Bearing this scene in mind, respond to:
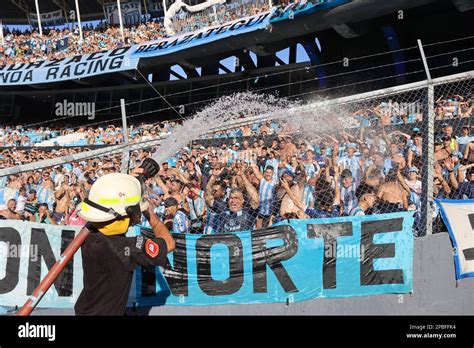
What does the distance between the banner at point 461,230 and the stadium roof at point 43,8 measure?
35.4m

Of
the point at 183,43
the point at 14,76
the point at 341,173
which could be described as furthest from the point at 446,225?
the point at 14,76

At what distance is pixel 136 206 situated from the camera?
356 cm

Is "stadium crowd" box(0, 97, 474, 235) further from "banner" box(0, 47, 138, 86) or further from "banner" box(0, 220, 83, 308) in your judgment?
"banner" box(0, 47, 138, 86)

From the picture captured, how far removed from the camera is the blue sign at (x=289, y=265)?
602cm

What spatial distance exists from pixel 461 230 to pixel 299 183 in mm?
1746

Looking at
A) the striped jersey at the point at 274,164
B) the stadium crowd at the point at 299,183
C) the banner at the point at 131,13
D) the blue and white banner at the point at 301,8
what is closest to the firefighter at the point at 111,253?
the stadium crowd at the point at 299,183

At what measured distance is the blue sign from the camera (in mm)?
6023

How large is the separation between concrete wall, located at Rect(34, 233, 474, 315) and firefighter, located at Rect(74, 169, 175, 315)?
102 inches

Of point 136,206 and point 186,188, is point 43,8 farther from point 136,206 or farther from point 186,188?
point 136,206

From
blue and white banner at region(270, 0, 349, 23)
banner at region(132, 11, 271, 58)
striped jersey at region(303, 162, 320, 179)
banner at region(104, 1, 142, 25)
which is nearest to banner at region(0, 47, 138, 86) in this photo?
banner at region(132, 11, 271, 58)
